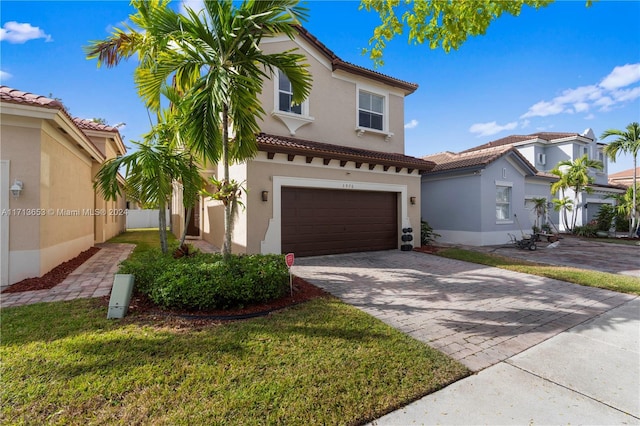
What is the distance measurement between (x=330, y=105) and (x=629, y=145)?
→ 19.8m

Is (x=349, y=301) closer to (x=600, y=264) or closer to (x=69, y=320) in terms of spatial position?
(x=69, y=320)

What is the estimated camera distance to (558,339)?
411cm

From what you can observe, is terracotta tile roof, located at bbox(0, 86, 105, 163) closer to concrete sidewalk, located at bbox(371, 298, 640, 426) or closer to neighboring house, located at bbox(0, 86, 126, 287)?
neighboring house, located at bbox(0, 86, 126, 287)

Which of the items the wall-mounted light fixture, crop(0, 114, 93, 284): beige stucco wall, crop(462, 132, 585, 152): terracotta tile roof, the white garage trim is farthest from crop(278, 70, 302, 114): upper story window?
crop(462, 132, 585, 152): terracotta tile roof

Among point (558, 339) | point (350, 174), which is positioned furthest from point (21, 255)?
point (558, 339)

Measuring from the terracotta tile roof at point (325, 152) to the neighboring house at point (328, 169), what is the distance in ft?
0.11

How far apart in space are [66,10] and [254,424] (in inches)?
391

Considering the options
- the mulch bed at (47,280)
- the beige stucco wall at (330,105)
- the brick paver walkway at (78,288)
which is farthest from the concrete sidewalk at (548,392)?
the beige stucco wall at (330,105)

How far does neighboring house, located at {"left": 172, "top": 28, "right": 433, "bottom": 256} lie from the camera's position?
29.3 ft

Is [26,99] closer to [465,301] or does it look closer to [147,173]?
[147,173]

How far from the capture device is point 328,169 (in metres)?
10.2

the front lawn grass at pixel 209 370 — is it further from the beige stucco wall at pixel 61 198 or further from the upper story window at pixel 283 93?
the upper story window at pixel 283 93

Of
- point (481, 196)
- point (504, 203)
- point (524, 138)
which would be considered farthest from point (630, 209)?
point (481, 196)

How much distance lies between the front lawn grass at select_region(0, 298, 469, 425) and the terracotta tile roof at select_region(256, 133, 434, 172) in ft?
18.0
